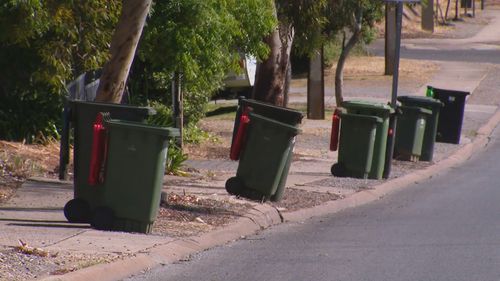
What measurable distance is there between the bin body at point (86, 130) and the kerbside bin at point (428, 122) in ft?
30.7

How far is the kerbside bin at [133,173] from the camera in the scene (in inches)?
374

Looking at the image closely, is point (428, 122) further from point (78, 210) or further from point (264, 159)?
point (78, 210)

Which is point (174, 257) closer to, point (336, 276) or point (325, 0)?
point (336, 276)

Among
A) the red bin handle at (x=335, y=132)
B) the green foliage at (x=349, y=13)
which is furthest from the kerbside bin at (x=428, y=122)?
the red bin handle at (x=335, y=132)

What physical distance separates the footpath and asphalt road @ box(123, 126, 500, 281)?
200 millimetres

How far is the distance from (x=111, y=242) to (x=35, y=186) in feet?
12.4

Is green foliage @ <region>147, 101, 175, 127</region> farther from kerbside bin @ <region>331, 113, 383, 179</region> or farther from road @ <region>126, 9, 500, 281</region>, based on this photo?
road @ <region>126, 9, 500, 281</region>

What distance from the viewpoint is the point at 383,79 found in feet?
113

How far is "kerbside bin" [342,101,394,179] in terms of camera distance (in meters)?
15.2

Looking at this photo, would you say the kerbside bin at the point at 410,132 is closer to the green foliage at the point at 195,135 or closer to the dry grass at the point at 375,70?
the green foliage at the point at 195,135

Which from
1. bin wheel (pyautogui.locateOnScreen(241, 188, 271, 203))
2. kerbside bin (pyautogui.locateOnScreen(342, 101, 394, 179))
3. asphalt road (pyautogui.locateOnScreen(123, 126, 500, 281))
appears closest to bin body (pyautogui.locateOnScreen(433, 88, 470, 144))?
kerbside bin (pyautogui.locateOnScreen(342, 101, 394, 179))

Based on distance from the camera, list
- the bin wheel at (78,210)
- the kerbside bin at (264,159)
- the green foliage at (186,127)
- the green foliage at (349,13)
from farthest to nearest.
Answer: the green foliage at (349,13)
the green foliage at (186,127)
the kerbside bin at (264,159)
the bin wheel at (78,210)

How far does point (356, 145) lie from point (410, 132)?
327 centimetres

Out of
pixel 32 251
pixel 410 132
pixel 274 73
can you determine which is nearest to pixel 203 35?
pixel 274 73
